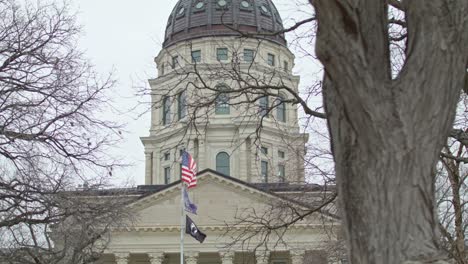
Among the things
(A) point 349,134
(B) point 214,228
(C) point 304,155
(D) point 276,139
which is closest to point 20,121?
(C) point 304,155

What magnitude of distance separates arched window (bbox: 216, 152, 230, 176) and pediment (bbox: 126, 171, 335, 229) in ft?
45.4

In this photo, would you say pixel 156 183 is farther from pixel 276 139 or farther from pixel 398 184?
pixel 398 184

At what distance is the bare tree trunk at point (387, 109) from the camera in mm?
5086

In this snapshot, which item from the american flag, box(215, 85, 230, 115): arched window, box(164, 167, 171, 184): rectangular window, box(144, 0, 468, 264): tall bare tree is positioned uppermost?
box(164, 167, 171, 184): rectangular window

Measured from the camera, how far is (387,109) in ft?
17.0

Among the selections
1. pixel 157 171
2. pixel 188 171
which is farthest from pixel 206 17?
pixel 188 171

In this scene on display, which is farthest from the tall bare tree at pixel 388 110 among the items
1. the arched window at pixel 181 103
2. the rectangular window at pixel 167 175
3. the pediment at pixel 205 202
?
the rectangular window at pixel 167 175

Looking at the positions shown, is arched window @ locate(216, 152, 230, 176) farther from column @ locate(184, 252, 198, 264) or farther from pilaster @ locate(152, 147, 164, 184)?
column @ locate(184, 252, 198, 264)

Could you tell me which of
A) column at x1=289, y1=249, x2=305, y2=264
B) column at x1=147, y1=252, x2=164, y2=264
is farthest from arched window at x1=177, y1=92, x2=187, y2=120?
column at x1=147, y1=252, x2=164, y2=264

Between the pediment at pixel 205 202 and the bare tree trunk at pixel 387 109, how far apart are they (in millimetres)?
55206

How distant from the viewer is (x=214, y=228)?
201 feet

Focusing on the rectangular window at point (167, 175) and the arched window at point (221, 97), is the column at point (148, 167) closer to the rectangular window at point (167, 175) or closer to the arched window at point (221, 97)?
the rectangular window at point (167, 175)

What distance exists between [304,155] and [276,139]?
5484 centimetres

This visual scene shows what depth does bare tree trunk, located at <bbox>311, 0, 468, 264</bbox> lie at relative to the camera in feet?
16.7
